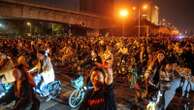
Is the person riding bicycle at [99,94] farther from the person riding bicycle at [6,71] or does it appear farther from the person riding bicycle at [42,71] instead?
the person riding bicycle at [6,71]

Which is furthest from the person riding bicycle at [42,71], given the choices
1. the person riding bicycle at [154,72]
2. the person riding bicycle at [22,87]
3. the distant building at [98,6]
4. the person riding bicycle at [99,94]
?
the distant building at [98,6]

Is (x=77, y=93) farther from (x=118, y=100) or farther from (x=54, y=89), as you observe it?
(x=118, y=100)

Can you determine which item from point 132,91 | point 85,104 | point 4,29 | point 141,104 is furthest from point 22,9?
point 85,104

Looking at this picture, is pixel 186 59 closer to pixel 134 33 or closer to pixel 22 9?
pixel 22 9

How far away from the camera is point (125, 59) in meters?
17.2

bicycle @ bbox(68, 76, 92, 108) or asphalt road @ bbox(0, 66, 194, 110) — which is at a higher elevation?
bicycle @ bbox(68, 76, 92, 108)

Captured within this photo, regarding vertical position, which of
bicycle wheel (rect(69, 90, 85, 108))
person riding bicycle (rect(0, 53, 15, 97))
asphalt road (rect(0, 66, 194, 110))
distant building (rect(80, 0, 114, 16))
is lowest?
asphalt road (rect(0, 66, 194, 110))

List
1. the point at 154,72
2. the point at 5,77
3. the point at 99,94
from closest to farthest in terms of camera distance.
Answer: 1. the point at 99,94
2. the point at 154,72
3. the point at 5,77

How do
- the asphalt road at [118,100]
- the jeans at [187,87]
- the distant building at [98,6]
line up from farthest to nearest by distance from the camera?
the distant building at [98,6]
the asphalt road at [118,100]
the jeans at [187,87]

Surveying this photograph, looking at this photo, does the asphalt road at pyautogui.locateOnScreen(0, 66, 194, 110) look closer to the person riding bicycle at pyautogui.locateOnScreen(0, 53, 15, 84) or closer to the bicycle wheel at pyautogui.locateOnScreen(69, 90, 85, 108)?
the bicycle wheel at pyautogui.locateOnScreen(69, 90, 85, 108)

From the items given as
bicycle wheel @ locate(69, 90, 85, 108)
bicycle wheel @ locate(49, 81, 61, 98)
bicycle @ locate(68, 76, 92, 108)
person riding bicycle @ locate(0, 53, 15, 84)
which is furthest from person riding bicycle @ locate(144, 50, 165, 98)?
person riding bicycle @ locate(0, 53, 15, 84)

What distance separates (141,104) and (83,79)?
197 cm

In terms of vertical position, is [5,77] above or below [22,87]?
below

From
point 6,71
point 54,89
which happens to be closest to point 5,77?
point 6,71
